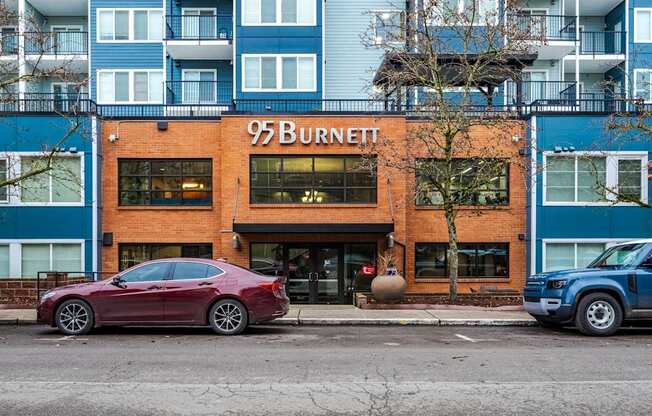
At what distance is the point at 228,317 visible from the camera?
13.4 meters

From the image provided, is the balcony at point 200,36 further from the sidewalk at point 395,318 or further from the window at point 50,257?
the sidewalk at point 395,318

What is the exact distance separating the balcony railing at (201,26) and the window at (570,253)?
15522mm

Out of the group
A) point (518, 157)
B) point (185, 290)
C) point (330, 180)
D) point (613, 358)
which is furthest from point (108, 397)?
point (518, 157)

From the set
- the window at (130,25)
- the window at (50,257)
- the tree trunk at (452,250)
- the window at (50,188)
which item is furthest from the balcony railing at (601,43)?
the window at (50,257)

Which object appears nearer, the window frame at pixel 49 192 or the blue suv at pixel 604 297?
the blue suv at pixel 604 297

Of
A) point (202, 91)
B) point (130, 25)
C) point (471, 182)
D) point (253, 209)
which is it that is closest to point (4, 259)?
point (253, 209)

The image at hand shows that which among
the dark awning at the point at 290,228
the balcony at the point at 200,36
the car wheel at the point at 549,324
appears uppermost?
the balcony at the point at 200,36

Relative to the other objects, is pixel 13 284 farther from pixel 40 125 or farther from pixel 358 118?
pixel 358 118

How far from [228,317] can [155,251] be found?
1033cm

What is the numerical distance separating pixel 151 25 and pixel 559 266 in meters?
19.4

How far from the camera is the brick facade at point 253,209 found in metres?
22.2

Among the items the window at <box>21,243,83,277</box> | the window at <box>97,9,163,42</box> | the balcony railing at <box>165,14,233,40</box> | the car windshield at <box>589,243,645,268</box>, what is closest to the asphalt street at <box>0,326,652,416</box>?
the car windshield at <box>589,243,645,268</box>

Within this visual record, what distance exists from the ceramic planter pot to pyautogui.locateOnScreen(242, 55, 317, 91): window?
1143 centimetres

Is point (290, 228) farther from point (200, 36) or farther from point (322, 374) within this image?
point (322, 374)
